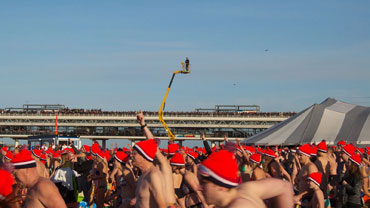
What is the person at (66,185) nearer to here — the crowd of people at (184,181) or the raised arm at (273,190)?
the crowd of people at (184,181)

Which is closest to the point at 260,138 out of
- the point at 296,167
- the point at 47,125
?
the point at 296,167

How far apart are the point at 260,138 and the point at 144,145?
2986 cm

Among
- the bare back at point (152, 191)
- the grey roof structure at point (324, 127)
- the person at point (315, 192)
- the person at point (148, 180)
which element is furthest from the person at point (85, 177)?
the grey roof structure at point (324, 127)

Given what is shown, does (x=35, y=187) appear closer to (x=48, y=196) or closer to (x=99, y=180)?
(x=48, y=196)

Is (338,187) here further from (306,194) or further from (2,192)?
(2,192)

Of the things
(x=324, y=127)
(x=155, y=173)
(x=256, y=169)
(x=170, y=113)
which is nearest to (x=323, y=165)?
(x=256, y=169)

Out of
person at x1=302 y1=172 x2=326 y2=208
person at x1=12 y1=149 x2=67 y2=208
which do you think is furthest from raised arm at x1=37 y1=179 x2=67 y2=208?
person at x1=302 y1=172 x2=326 y2=208

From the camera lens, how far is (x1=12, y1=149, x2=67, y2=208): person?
5414mm

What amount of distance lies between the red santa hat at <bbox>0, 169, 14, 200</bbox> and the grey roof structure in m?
29.7

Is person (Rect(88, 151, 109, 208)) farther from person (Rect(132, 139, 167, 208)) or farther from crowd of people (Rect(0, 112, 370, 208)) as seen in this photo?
person (Rect(132, 139, 167, 208))

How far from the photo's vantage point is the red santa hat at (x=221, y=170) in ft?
12.9

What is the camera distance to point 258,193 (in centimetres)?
446

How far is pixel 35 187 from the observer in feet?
18.0

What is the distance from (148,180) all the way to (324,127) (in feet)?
95.3
